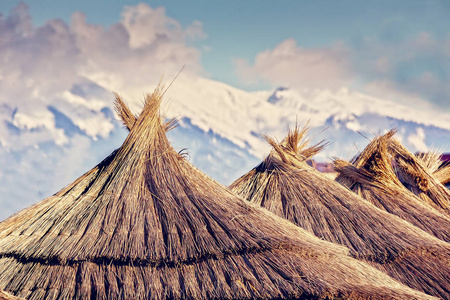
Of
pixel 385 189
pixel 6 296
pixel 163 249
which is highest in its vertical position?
pixel 385 189

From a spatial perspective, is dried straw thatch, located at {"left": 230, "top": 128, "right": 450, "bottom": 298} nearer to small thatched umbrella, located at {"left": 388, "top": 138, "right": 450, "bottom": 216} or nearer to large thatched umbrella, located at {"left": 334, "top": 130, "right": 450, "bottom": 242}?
large thatched umbrella, located at {"left": 334, "top": 130, "right": 450, "bottom": 242}

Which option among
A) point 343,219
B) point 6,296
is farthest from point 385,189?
point 6,296

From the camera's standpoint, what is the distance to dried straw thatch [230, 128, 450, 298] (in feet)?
19.6

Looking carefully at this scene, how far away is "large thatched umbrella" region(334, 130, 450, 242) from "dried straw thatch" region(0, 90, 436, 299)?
9.21ft

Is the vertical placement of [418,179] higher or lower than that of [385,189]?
higher

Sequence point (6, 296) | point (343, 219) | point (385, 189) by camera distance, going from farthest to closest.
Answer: point (385, 189) → point (343, 219) → point (6, 296)

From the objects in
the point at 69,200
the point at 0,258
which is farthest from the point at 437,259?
the point at 0,258

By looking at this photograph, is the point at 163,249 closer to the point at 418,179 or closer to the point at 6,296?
the point at 6,296

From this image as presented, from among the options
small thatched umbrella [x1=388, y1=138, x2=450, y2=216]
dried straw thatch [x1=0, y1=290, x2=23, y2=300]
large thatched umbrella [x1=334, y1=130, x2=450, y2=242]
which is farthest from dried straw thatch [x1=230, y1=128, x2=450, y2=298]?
dried straw thatch [x1=0, y1=290, x2=23, y2=300]

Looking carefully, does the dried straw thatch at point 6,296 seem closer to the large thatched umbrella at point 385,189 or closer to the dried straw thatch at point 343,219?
the dried straw thatch at point 343,219

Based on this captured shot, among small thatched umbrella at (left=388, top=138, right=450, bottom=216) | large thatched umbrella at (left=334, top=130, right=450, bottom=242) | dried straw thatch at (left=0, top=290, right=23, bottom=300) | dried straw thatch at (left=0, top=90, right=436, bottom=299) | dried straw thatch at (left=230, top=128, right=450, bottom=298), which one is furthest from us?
small thatched umbrella at (left=388, top=138, right=450, bottom=216)

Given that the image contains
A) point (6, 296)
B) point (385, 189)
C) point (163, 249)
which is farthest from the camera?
point (385, 189)

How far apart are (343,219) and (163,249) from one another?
8.69ft

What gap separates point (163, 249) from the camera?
496 centimetres
